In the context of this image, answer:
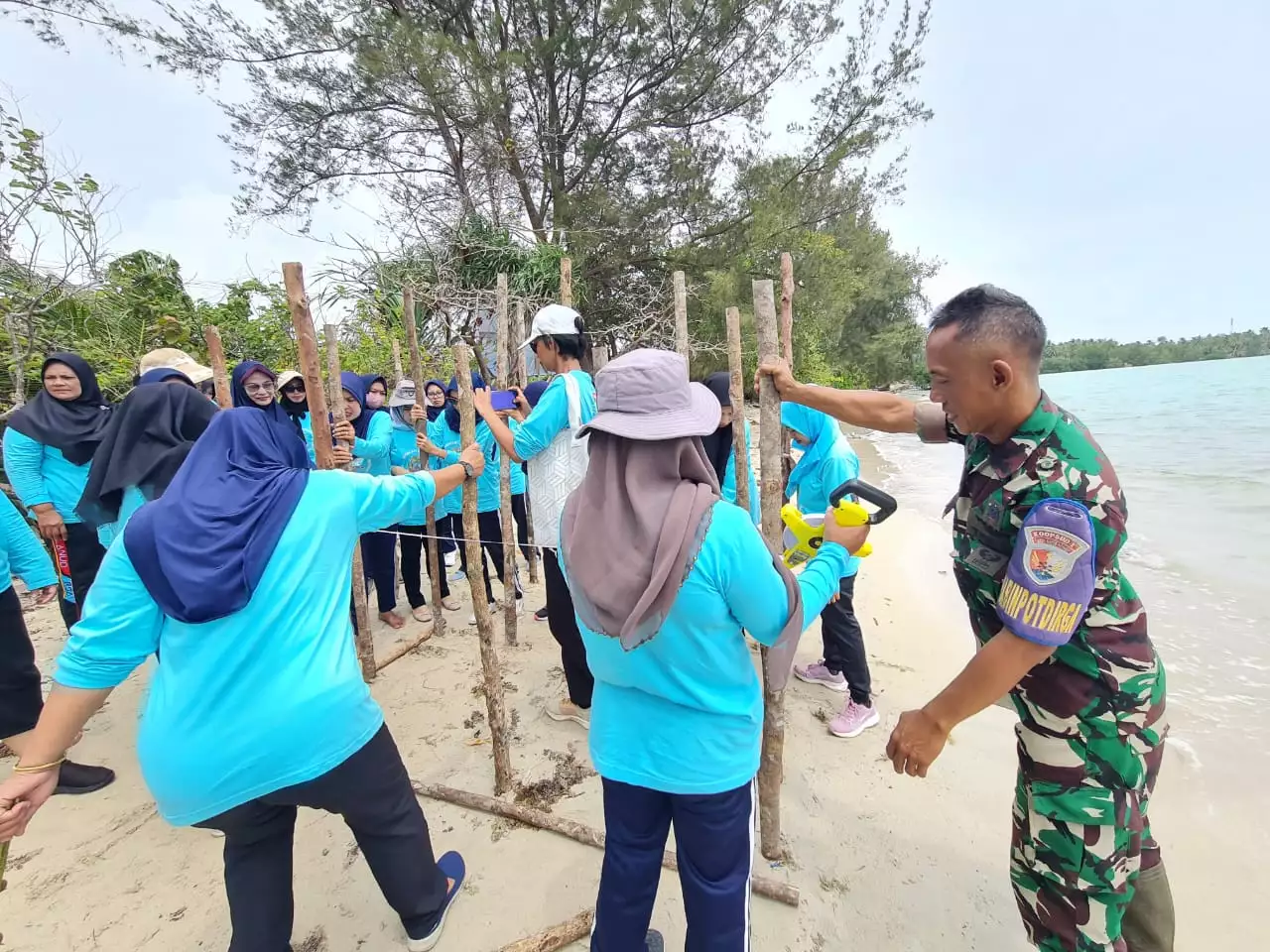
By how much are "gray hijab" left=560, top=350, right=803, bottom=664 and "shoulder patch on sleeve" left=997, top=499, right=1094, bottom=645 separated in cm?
50

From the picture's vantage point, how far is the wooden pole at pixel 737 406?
9.27 ft

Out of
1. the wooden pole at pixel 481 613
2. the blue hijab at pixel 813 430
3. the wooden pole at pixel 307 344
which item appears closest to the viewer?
the wooden pole at pixel 307 344

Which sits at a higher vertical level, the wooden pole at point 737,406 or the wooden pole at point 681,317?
the wooden pole at point 681,317

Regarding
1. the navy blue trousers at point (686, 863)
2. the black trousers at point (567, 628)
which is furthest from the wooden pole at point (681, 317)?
the navy blue trousers at point (686, 863)

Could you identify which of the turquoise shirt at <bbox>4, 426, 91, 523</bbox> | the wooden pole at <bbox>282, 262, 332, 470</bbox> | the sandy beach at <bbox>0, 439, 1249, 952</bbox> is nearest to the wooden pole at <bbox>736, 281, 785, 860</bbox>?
the sandy beach at <bbox>0, 439, 1249, 952</bbox>

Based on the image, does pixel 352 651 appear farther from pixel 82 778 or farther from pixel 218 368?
pixel 218 368

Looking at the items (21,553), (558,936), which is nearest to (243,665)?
(558,936)

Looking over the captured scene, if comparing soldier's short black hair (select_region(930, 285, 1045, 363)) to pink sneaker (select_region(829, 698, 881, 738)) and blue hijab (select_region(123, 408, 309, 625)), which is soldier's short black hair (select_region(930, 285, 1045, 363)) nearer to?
blue hijab (select_region(123, 408, 309, 625))

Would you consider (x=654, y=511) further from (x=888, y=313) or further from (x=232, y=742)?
(x=888, y=313)

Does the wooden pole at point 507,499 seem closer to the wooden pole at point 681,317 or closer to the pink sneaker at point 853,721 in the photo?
the wooden pole at point 681,317

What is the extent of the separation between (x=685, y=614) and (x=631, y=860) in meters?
0.78

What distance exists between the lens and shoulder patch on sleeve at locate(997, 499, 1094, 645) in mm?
1196

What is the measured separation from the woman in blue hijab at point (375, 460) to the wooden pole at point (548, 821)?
2.39 m

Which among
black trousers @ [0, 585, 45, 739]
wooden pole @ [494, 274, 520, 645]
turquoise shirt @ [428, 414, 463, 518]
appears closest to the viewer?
black trousers @ [0, 585, 45, 739]
